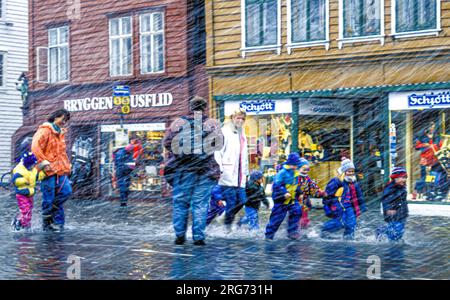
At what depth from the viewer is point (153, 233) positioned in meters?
12.8

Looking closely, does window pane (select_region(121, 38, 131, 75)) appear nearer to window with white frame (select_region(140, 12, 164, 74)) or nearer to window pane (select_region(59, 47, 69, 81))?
window with white frame (select_region(140, 12, 164, 74))

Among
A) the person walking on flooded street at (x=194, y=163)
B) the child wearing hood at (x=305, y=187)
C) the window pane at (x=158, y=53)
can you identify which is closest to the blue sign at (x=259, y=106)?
the window pane at (x=158, y=53)

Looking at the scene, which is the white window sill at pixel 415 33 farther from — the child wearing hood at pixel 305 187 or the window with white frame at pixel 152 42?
the window with white frame at pixel 152 42

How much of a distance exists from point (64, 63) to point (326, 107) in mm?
9676

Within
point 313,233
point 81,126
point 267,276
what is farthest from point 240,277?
point 81,126

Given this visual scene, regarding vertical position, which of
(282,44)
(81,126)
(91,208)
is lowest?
(91,208)

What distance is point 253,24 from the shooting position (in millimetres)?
21000

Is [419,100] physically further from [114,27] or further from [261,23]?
[114,27]

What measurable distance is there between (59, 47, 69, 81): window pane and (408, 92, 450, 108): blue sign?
38.9 ft

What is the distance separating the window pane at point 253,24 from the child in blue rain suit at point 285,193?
9694 mm

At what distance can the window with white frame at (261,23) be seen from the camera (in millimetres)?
20641

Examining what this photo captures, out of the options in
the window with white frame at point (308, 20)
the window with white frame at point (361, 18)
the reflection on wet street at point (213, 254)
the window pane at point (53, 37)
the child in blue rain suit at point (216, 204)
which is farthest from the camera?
the window pane at point (53, 37)
